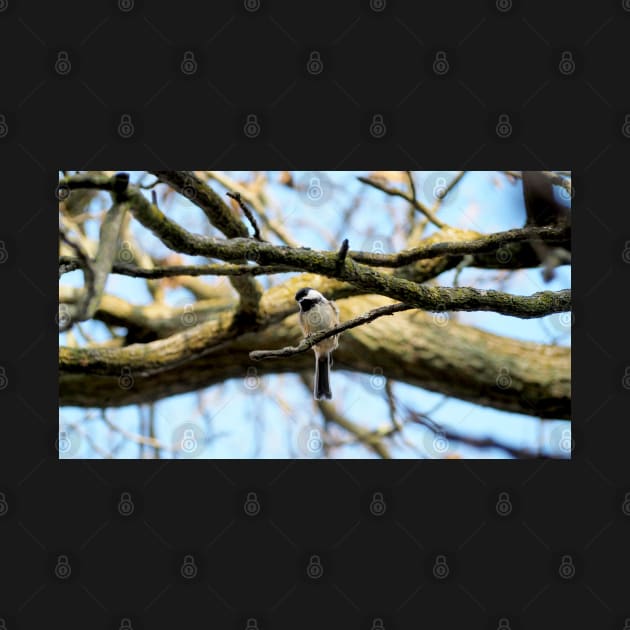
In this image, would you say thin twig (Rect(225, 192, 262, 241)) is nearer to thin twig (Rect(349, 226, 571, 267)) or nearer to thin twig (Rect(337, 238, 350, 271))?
thin twig (Rect(337, 238, 350, 271))

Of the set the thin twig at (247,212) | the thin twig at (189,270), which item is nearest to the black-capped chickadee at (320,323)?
the thin twig at (189,270)

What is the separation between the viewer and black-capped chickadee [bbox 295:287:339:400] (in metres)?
4.07

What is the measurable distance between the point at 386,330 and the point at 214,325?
110 centimetres

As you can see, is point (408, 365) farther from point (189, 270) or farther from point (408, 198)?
point (189, 270)

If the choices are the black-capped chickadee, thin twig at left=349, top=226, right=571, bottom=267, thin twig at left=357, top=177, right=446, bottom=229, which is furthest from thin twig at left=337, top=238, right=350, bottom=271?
the black-capped chickadee

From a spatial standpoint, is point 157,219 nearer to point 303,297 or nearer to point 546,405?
point 303,297

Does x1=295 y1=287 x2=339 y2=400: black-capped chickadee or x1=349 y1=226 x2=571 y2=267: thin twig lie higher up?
x1=349 y1=226 x2=571 y2=267: thin twig

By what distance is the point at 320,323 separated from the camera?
414 cm

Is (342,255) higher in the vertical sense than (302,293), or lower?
lower

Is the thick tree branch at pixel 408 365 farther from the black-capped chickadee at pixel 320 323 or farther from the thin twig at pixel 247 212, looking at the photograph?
the thin twig at pixel 247 212

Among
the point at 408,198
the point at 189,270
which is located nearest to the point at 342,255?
the point at 189,270

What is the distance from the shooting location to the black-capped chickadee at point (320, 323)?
407cm
